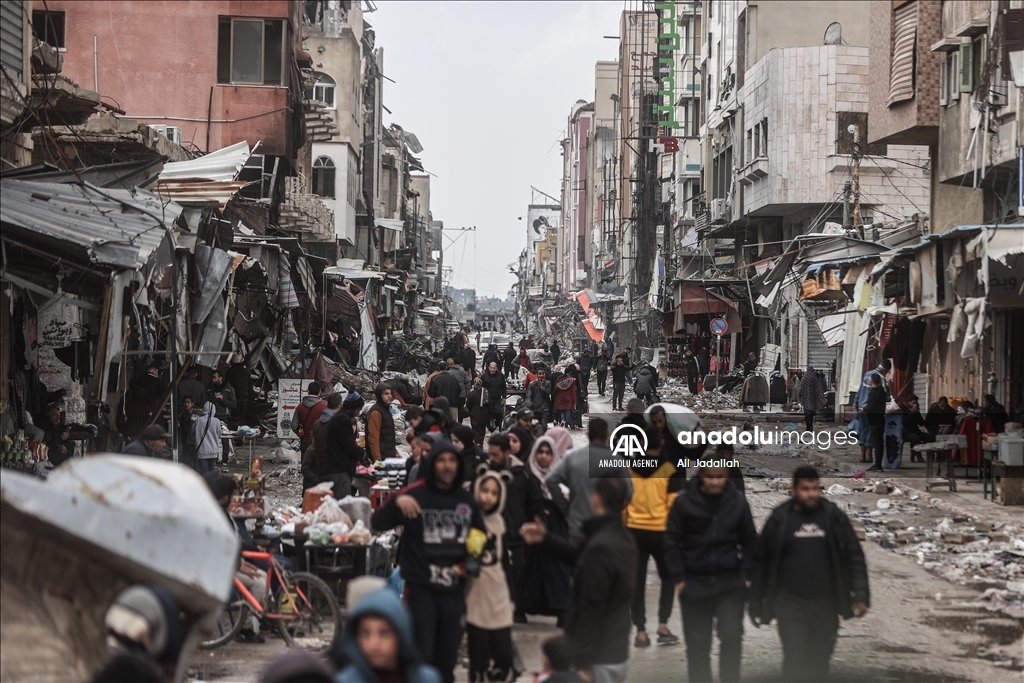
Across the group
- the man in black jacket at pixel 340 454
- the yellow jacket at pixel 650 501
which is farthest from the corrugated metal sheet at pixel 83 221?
the yellow jacket at pixel 650 501

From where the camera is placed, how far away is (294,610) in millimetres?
9344

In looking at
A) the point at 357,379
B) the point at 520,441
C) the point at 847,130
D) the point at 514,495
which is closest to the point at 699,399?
the point at 847,130

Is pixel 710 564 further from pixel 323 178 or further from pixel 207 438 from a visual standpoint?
pixel 323 178

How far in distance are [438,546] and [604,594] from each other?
103 cm

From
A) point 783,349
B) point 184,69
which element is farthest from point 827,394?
A: point 184,69

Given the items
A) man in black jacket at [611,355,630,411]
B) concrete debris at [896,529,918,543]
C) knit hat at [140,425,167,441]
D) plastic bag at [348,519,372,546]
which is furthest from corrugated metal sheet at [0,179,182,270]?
man in black jacket at [611,355,630,411]

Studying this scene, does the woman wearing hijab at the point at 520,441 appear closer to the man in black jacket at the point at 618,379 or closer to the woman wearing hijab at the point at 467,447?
the woman wearing hijab at the point at 467,447

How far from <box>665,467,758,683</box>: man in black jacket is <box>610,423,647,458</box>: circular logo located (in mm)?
1597

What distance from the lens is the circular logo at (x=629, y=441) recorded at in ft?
31.1

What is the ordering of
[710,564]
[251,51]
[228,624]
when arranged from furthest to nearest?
[251,51], [228,624], [710,564]

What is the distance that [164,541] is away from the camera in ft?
15.2

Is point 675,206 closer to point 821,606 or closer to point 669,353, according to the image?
point 669,353

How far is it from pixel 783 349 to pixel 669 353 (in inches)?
432

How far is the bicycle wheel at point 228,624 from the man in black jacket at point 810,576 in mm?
3634
